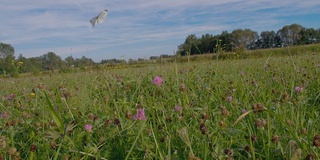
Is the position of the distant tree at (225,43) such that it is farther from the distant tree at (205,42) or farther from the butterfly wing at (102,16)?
the butterfly wing at (102,16)

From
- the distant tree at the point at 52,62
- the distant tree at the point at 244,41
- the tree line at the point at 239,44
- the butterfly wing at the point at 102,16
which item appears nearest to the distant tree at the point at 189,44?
the tree line at the point at 239,44

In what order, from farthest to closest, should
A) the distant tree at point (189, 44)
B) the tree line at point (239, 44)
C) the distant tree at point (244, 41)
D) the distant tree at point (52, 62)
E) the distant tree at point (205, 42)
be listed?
the distant tree at point (244, 41) < the distant tree at point (52, 62) < the distant tree at point (205, 42) < the tree line at point (239, 44) < the distant tree at point (189, 44)

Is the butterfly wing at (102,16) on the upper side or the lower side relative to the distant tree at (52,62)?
upper

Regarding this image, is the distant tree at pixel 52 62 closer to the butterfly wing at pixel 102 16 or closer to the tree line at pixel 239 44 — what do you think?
the tree line at pixel 239 44

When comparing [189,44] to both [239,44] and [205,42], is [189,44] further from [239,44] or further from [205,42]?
[239,44]

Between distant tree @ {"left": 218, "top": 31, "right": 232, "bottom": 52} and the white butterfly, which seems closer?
the white butterfly

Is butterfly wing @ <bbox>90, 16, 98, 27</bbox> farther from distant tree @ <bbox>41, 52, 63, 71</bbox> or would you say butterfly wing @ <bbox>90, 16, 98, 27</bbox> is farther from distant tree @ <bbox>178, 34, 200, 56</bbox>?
distant tree @ <bbox>41, 52, 63, 71</bbox>

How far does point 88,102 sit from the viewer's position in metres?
1.64

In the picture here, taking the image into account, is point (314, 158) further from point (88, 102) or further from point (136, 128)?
point (88, 102)

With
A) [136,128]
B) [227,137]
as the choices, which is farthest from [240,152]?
[136,128]

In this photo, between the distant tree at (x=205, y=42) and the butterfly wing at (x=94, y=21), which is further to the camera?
the distant tree at (x=205, y=42)

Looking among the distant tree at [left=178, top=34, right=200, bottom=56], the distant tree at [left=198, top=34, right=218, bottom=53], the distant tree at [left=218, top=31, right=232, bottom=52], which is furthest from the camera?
the distant tree at [left=218, top=31, right=232, bottom=52]

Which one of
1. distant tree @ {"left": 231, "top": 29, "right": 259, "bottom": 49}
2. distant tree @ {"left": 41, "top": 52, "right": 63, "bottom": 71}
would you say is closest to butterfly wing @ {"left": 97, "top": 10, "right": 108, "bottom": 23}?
distant tree @ {"left": 41, "top": 52, "right": 63, "bottom": 71}

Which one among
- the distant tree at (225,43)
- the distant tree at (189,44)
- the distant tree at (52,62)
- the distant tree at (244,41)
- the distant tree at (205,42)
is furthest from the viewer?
the distant tree at (244,41)
